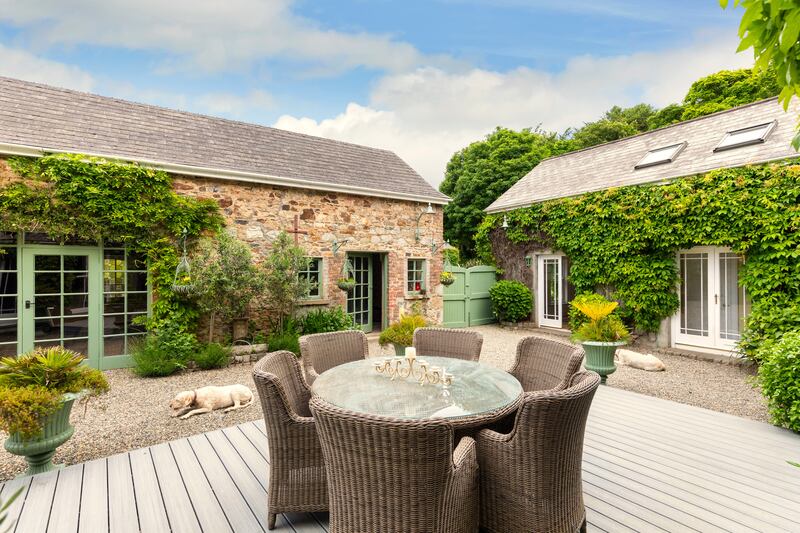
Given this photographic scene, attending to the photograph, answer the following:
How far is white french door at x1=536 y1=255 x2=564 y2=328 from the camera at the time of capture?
10.7 metres

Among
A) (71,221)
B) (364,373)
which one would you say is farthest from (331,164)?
(364,373)

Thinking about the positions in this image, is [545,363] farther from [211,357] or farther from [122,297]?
[122,297]

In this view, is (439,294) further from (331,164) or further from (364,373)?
(364,373)

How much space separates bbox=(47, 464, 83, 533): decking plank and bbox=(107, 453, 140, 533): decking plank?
0.19m

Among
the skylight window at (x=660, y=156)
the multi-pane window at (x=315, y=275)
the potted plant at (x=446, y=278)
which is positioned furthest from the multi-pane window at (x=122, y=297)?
the skylight window at (x=660, y=156)

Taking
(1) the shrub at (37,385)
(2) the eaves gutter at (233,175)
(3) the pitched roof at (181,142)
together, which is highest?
(3) the pitched roof at (181,142)

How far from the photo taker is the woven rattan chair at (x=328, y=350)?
3758 millimetres

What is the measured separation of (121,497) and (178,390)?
→ 3.01 m

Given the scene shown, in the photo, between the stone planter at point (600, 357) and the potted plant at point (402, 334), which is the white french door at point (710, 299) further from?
the potted plant at point (402, 334)

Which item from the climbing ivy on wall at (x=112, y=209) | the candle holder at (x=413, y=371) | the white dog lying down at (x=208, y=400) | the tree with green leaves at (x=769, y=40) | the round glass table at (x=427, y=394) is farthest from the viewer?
the climbing ivy on wall at (x=112, y=209)

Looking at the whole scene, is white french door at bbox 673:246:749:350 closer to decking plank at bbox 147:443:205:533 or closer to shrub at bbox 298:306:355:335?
shrub at bbox 298:306:355:335

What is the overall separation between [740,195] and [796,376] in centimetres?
445

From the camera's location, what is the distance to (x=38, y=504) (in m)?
2.75

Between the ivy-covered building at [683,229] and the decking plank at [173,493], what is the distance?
27.8ft
